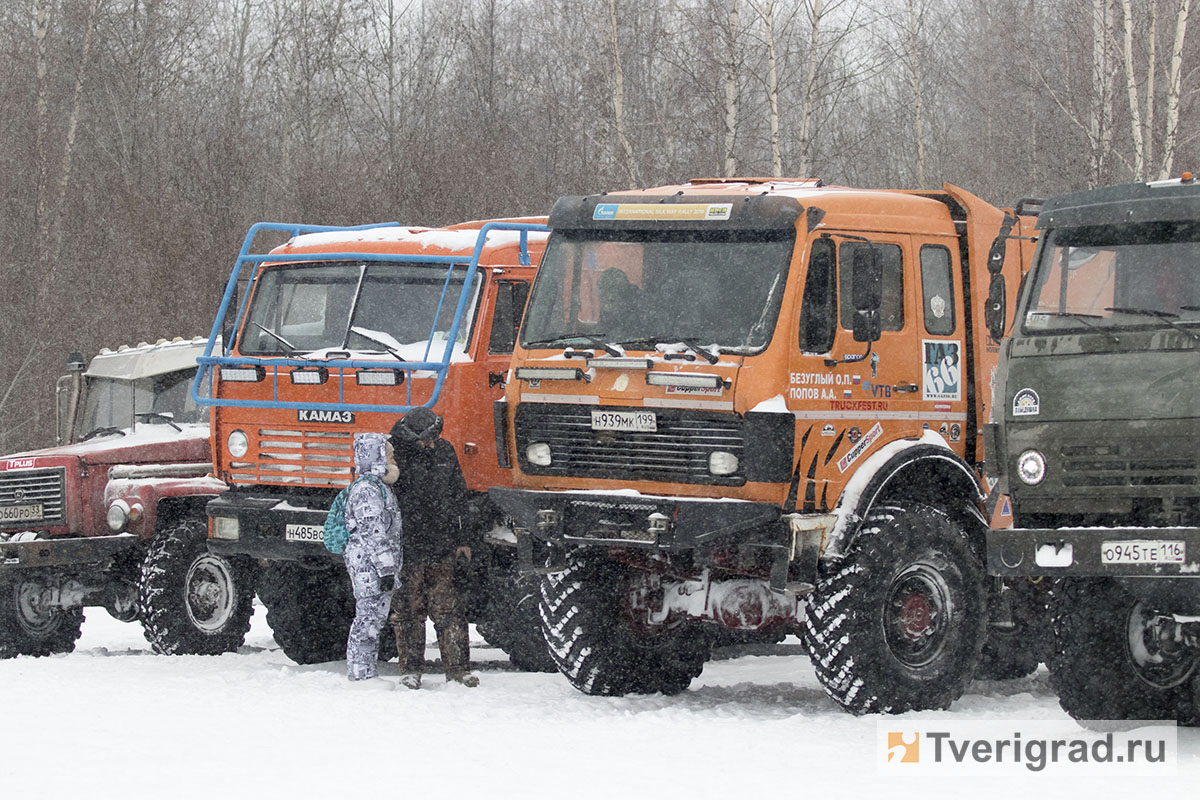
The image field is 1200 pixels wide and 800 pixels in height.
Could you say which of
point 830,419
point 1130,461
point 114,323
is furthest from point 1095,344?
point 114,323

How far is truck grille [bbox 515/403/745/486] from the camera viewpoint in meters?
10.1

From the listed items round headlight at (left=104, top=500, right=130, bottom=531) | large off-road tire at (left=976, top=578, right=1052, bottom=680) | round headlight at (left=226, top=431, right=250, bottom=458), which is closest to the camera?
large off-road tire at (left=976, top=578, right=1052, bottom=680)

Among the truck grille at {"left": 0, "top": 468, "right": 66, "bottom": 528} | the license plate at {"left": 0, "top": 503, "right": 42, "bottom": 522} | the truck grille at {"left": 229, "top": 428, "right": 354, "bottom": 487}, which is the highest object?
the truck grille at {"left": 229, "top": 428, "right": 354, "bottom": 487}

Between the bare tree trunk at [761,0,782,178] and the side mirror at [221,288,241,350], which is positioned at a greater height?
the bare tree trunk at [761,0,782,178]

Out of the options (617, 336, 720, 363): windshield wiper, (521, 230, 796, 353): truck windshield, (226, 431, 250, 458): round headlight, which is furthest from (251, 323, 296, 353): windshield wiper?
(617, 336, 720, 363): windshield wiper

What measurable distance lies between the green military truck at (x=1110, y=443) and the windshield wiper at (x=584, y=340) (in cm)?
237

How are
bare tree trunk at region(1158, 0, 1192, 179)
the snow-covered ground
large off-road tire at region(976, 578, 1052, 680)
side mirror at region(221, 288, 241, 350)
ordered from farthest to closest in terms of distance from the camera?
1. bare tree trunk at region(1158, 0, 1192, 179)
2. side mirror at region(221, 288, 241, 350)
3. large off-road tire at region(976, 578, 1052, 680)
4. the snow-covered ground

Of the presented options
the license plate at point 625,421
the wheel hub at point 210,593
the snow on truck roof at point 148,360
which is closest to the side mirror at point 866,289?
the license plate at point 625,421

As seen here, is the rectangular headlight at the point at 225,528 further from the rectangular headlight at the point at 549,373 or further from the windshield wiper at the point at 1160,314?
the windshield wiper at the point at 1160,314

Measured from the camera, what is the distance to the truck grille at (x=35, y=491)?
1448 cm

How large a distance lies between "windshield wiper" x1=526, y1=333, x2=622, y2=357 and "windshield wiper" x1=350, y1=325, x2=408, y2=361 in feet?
5.32

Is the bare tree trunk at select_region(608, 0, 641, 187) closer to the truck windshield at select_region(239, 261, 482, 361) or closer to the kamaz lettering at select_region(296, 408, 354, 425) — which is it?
the truck windshield at select_region(239, 261, 482, 361)

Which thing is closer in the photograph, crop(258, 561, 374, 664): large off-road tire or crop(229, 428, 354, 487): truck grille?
crop(229, 428, 354, 487): truck grille

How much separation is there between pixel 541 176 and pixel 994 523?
2018 cm
